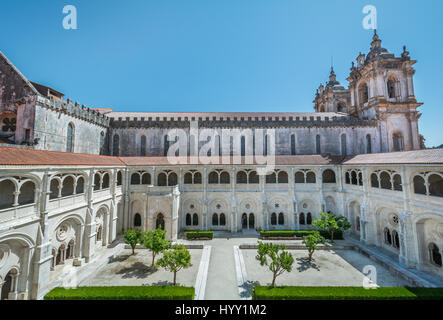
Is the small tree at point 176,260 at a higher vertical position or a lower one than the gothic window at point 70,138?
lower

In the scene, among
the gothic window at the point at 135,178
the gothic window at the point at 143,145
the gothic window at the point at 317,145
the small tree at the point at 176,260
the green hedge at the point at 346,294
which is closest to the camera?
the green hedge at the point at 346,294

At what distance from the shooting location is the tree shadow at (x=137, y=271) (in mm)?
17625

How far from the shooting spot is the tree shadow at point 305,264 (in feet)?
62.2

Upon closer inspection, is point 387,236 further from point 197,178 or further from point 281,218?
point 197,178

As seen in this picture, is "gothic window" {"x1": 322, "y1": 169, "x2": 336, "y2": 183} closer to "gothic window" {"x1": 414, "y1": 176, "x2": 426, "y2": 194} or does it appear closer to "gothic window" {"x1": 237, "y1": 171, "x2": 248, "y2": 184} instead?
"gothic window" {"x1": 414, "y1": 176, "x2": 426, "y2": 194}

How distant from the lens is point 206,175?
2956cm

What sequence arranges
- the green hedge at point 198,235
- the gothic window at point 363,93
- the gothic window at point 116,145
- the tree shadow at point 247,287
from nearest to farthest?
the tree shadow at point 247,287
the green hedge at point 198,235
the gothic window at point 116,145
the gothic window at point 363,93

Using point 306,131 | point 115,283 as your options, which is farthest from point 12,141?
point 306,131

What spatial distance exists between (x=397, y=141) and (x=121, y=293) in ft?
150

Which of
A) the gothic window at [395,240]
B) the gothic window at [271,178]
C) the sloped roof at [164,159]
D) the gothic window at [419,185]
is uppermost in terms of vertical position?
the sloped roof at [164,159]

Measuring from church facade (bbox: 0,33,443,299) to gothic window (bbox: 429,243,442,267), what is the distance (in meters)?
0.09

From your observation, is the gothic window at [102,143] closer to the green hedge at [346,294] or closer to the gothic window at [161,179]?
the gothic window at [161,179]

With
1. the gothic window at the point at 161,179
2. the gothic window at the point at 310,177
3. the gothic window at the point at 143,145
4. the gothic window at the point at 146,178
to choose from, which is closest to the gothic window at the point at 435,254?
the gothic window at the point at 310,177

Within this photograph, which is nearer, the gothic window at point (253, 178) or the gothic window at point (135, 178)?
the gothic window at point (135, 178)
